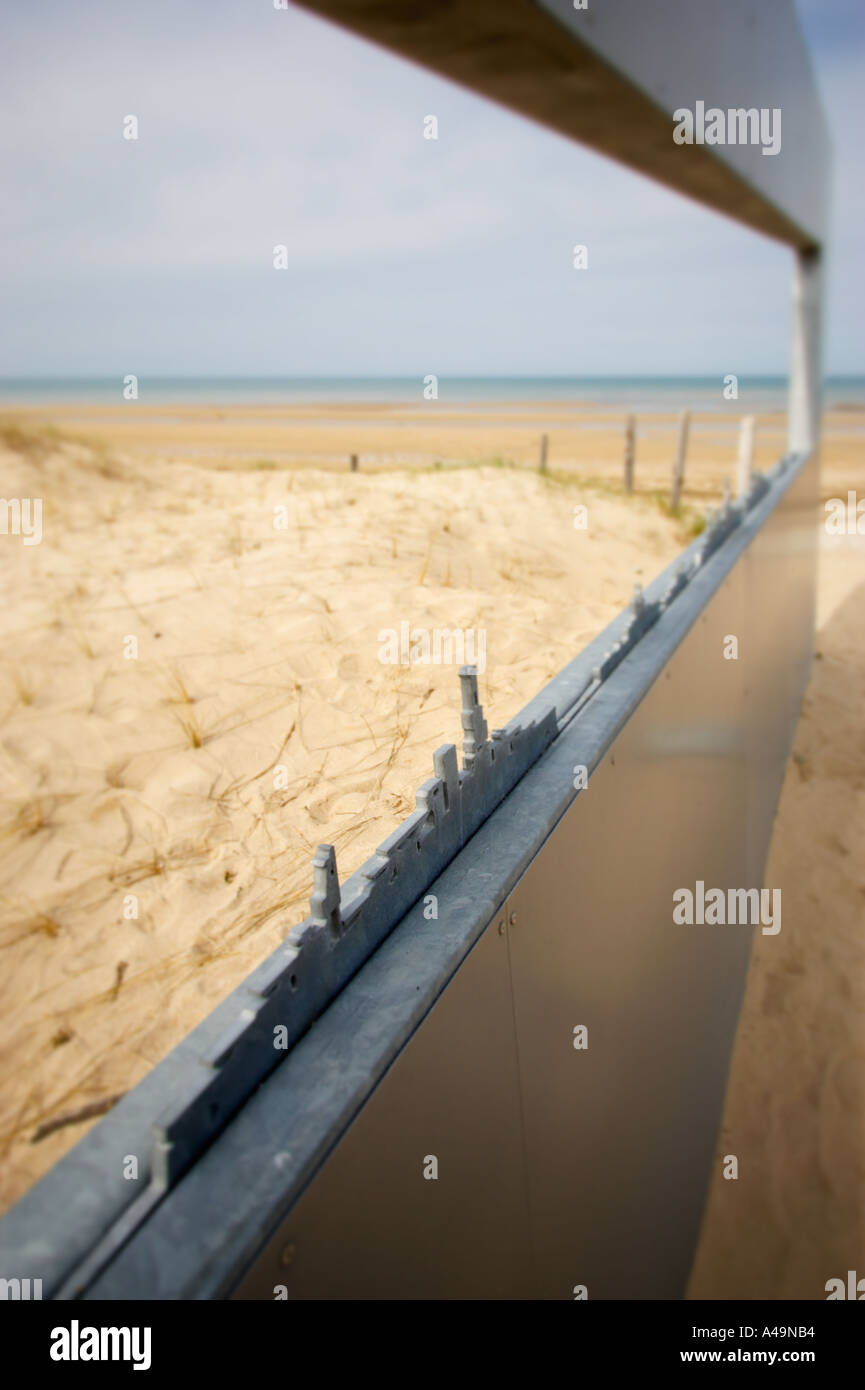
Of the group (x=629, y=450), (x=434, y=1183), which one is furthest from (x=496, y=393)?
(x=434, y=1183)

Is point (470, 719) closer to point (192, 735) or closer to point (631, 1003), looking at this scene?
point (631, 1003)

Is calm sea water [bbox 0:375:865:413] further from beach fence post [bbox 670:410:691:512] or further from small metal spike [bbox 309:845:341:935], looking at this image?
small metal spike [bbox 309:845:341:935]

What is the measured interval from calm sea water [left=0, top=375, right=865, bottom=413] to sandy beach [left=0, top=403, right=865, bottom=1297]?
1336 inches

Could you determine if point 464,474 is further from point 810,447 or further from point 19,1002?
point 19,1002

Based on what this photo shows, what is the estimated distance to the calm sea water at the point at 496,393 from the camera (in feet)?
132

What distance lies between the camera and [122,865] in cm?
199

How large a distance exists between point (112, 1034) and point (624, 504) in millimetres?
8397

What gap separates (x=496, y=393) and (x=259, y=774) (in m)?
55.5

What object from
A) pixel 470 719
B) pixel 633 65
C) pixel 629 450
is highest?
pixel 629 450

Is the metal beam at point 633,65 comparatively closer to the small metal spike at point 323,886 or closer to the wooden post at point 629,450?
the small metal spike at point 323,886

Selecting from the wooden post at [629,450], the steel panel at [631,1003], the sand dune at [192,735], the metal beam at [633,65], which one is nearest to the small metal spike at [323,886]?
the steel panel at [631,1003]

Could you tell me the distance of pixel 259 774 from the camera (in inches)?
88.2

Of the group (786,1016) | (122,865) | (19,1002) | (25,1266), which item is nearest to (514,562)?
(786,1016)

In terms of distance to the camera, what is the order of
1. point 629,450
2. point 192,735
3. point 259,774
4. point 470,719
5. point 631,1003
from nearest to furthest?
point 470,719, point 631,1003, point 259,774, point 192,735, point 629,450
